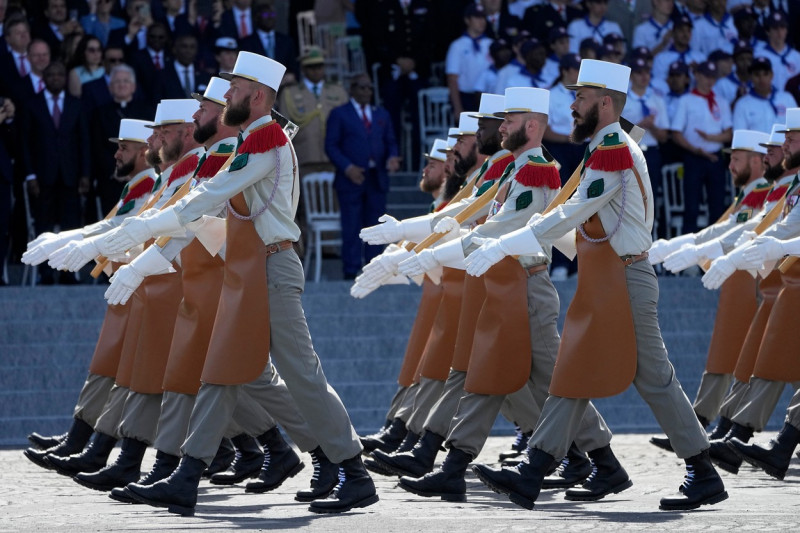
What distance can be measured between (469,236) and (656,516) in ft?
6.33

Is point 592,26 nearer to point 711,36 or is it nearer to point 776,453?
point 711,36

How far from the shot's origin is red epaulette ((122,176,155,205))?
33.3ft

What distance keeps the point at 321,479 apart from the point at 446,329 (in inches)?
77.5

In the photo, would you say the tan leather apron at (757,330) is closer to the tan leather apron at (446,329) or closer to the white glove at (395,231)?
the tan leather apron at (446,329)

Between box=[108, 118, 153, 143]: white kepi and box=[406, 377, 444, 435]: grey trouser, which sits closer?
box=[406, 377, 444, 435]: grey trouser

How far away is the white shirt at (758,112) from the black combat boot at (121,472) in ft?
30.6

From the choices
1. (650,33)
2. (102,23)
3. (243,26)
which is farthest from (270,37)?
(650,33)

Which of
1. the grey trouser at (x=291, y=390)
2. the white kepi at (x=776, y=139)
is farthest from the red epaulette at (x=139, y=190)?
the white kepi at (x=776, y=139)

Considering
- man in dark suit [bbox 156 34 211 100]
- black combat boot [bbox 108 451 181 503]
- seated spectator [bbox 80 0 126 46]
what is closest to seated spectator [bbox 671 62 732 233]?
man in dark suit [bbox 156 34 211 100]

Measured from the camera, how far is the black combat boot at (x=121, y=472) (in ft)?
28.8

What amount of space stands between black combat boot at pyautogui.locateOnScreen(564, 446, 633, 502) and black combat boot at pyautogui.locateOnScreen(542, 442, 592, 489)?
37cm

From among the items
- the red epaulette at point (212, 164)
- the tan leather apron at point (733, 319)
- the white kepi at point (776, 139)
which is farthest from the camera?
the tan leather apron at point (733, 319)

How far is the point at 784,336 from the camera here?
9.93 metres

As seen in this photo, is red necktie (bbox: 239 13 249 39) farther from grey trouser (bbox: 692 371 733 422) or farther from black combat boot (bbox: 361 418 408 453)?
grey trouser (bbox: 692 371 733 422)
